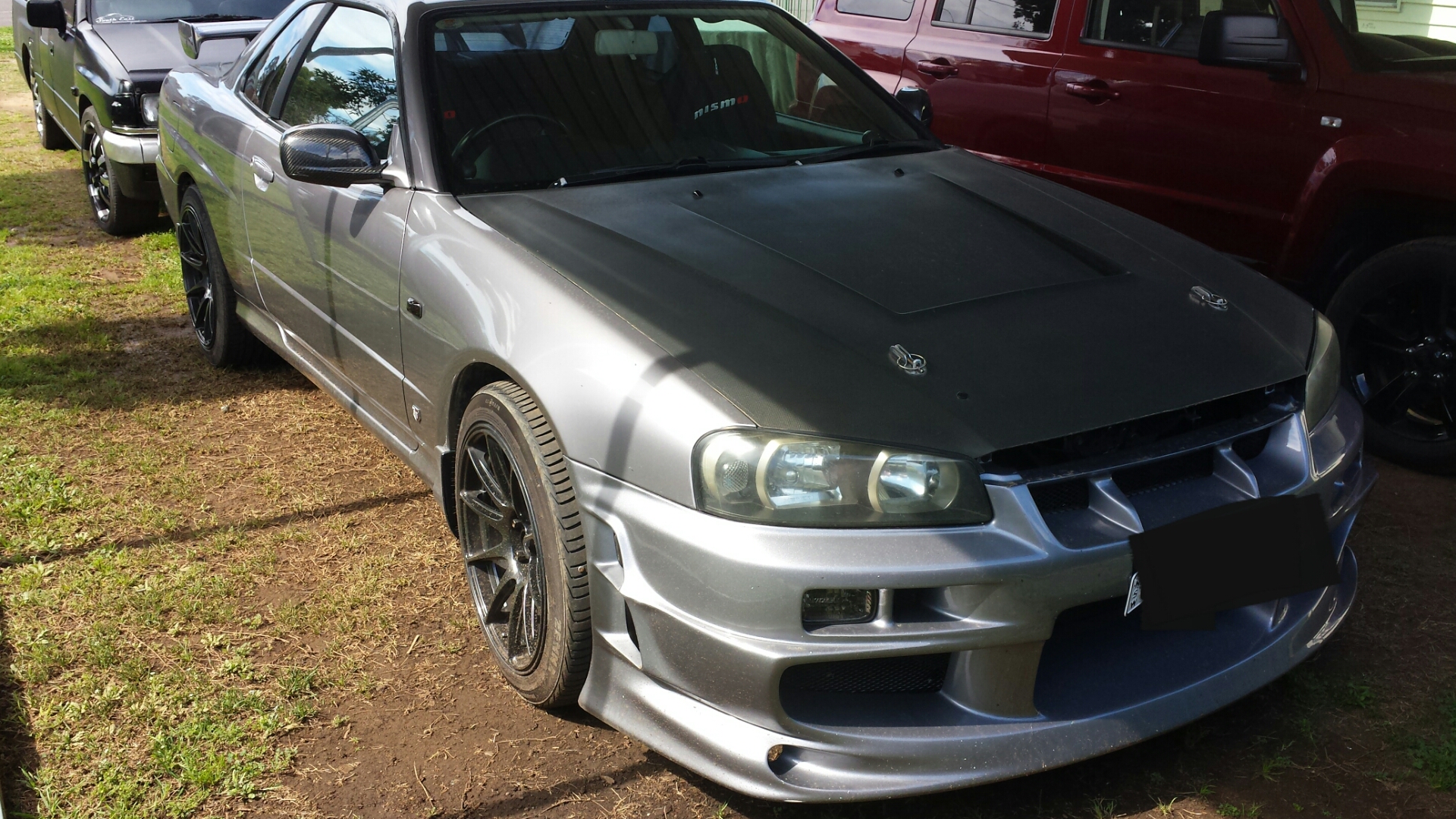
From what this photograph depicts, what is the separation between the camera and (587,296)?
8.29 feet

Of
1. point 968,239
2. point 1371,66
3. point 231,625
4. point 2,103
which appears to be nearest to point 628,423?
point 968,239

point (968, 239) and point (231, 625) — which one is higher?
point (968, 239)

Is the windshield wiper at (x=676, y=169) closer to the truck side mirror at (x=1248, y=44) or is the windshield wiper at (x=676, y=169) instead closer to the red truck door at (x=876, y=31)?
the truck side mirror at (x=1248, y=44)

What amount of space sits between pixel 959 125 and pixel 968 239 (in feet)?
8.42

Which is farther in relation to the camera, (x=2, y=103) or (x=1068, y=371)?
(x=2, y=103)

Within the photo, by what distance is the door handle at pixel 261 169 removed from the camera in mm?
3869

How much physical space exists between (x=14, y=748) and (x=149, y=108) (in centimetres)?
483

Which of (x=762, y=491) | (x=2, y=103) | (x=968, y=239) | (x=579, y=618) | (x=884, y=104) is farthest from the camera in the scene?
(x=2, y=103)

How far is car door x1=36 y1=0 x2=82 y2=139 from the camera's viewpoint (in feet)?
24.2

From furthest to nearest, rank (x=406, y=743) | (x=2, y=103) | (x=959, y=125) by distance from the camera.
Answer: (x=2, y=103)
(x=959, y=125)
(x=406, y=743)

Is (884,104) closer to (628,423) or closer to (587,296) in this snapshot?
(587,296)

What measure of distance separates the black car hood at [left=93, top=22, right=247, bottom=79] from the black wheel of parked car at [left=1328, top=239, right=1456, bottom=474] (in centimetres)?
542

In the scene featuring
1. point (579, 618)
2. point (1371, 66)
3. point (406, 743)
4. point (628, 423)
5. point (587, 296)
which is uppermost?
point (1371, 66)

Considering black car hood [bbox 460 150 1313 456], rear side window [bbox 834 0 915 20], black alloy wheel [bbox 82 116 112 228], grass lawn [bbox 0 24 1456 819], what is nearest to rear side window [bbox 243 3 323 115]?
grass lawn [bbox 0 24 1456 819]
